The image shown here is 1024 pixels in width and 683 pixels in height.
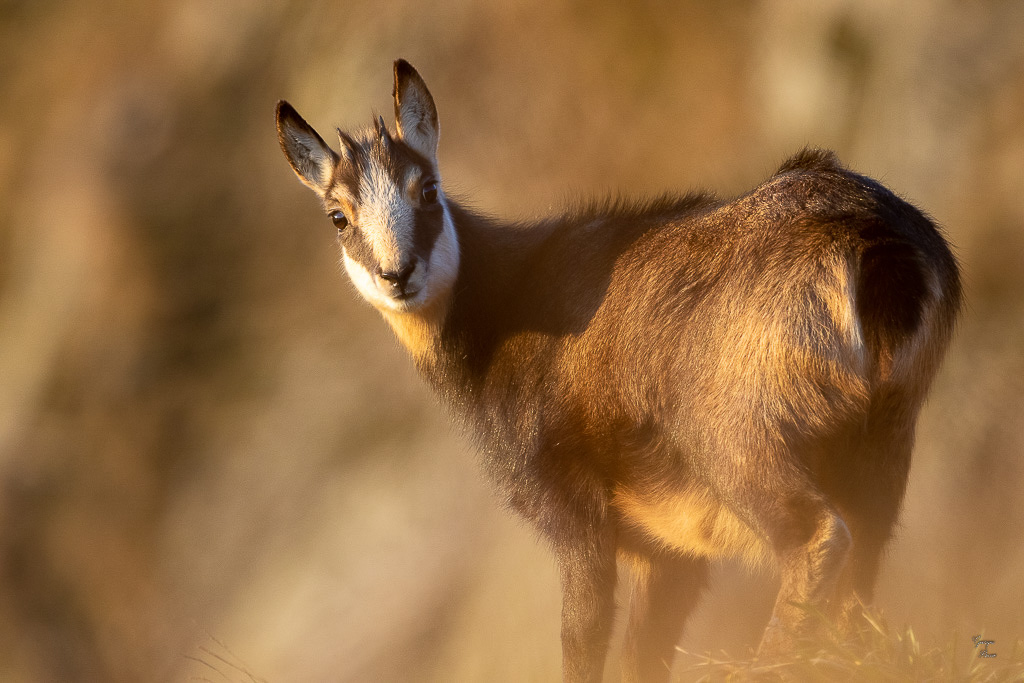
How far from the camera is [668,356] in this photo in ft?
11.4

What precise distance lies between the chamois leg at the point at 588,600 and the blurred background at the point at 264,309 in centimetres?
422

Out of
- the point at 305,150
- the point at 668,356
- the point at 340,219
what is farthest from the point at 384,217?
the point at 668,356

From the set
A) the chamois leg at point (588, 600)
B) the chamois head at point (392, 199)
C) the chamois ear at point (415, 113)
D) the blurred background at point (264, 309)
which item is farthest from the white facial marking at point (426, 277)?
the blurred background at point (264, 309)

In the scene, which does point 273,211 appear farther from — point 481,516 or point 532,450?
point 532,450

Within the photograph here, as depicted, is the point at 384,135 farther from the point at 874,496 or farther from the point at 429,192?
the point at 874,496

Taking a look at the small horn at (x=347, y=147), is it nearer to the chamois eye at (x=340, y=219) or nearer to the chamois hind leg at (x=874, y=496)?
the chamois eye at (x=340, y=219)

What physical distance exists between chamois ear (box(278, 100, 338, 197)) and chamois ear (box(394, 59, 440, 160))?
381mm

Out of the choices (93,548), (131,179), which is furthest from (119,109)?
(93,548)

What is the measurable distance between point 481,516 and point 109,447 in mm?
4719

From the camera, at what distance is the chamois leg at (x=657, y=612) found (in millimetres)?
4402

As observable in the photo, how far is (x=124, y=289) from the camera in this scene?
1047cm

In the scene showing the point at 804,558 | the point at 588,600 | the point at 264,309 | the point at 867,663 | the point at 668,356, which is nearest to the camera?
the point at 804,558

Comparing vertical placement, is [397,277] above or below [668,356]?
above

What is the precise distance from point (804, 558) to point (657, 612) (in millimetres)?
1544
